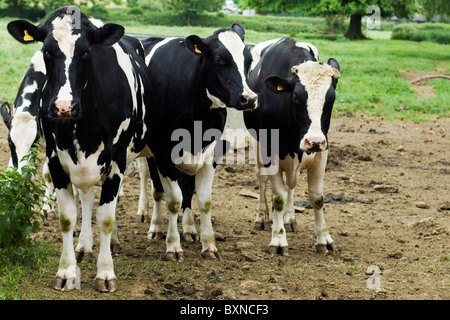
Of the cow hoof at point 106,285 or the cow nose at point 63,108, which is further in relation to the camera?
the cow hoof at point 106,285

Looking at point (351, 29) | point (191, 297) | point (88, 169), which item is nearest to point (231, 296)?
point (191, 297)

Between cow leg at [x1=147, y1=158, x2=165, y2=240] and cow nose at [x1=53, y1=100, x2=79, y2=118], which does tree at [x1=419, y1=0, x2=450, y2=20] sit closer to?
cow leg at [x1=147, y1=158, x2=165, y2=240]

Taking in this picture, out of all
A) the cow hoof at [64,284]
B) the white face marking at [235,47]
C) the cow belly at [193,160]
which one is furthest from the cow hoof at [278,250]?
the cow hoof at [64,284]

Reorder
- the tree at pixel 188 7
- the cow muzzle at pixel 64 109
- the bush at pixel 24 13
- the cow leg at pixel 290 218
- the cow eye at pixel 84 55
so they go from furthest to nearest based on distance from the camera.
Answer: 1. the tree at pixel 188 7
2. the bush at pixel 24 13
3. the cow leg at pixel 290 218
4. the cow eye at pixel 84 55
5. the cow muzzle at pixel 64 109

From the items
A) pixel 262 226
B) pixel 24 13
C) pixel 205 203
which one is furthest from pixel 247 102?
pixel 24 13

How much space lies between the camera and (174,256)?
672cm

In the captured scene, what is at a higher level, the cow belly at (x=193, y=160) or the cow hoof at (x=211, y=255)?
the cow belly at (x=193, y=160)

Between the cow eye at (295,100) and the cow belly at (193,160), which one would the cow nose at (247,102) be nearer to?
the cow eye at (295,100)

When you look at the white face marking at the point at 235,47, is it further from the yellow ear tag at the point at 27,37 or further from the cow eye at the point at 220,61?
the yellow ear tag at the point at 27,37

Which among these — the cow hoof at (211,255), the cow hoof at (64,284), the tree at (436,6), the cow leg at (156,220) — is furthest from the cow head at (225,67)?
the tree at (436,6)

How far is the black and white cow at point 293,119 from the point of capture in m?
6.64

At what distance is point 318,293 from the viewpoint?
5.85 meters

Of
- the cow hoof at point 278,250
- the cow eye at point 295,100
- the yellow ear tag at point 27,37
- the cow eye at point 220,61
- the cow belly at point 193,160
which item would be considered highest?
the yellow ear tag at point 27,37

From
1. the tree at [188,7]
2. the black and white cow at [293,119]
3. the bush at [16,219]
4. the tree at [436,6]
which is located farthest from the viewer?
the tree at [188,7]
